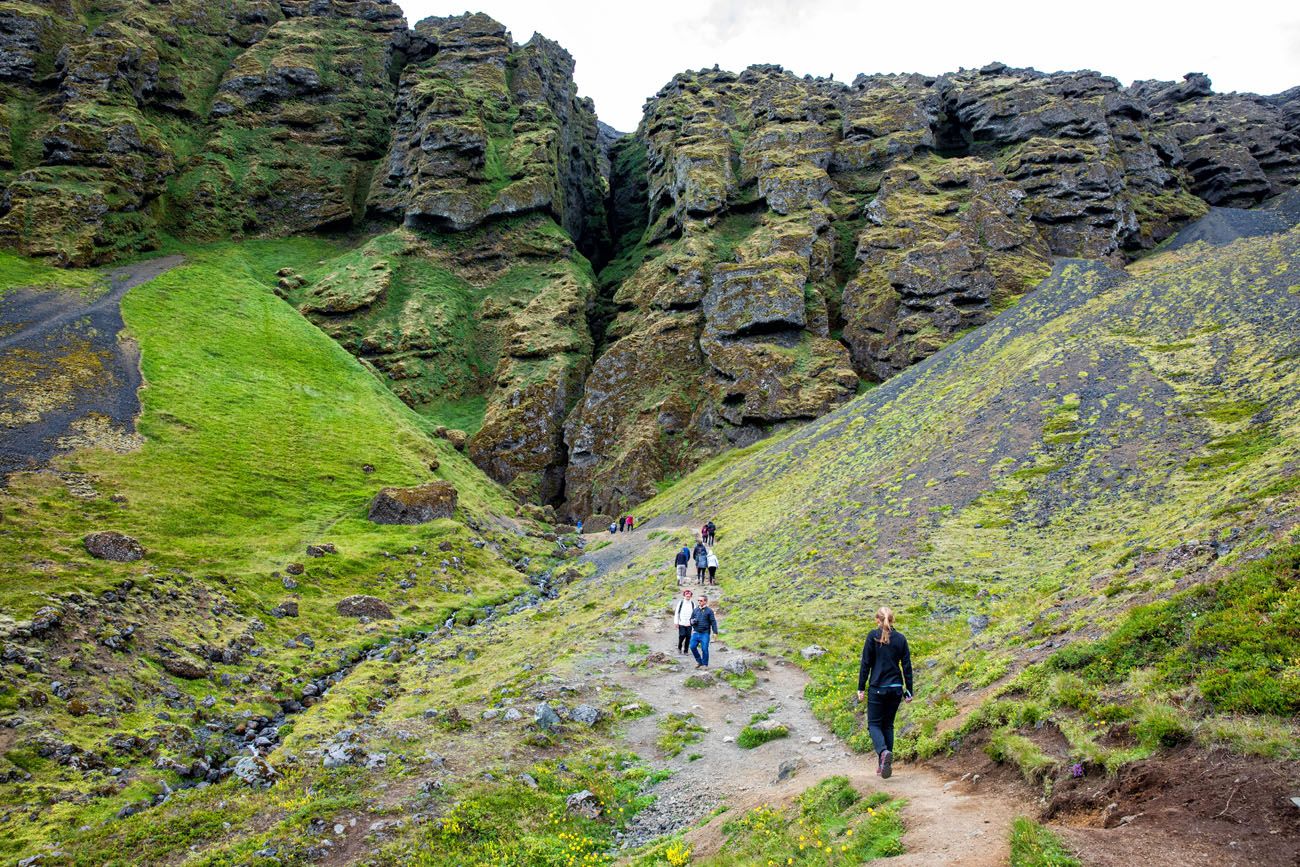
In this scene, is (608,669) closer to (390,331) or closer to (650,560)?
(650,560)

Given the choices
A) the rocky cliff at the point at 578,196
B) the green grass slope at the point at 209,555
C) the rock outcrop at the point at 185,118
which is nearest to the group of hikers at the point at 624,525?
the green grass slope at the point at 209,555

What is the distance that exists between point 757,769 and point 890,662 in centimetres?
600

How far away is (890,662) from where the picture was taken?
12820mm

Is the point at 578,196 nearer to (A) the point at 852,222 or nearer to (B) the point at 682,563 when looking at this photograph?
(A) the point at 852,222

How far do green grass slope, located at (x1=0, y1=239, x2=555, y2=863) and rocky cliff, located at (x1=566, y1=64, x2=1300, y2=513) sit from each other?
32.6 meters

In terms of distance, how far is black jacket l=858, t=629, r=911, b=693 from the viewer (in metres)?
12.8

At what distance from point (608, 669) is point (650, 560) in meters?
26.1

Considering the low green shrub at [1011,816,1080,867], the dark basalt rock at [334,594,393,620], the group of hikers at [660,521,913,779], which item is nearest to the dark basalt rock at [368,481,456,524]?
the dark basalt rock at [334,594,393,620]

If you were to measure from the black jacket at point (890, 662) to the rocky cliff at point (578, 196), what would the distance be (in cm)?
7424

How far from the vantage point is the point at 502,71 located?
15250 cm

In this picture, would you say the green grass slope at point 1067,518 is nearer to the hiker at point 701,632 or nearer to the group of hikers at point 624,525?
the hiker at point 701,632

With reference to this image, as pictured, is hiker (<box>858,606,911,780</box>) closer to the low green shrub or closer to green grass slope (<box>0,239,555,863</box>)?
the low green shrub

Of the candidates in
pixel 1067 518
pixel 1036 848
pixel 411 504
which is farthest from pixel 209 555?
pixel 1067 518

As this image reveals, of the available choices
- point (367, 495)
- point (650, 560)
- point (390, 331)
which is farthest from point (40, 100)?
point (650, 560)
